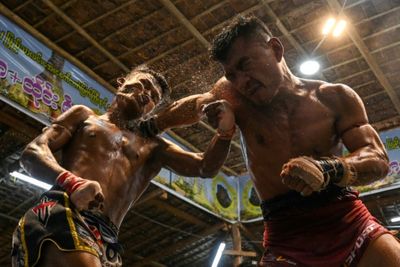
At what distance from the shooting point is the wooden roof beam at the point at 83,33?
6012 mm

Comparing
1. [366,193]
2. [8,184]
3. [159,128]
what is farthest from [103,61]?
[366,193]

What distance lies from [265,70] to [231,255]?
5988 mm

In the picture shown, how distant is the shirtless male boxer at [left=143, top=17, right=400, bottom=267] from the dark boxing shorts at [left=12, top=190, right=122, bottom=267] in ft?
2.96

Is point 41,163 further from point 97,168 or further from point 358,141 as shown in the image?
point 358,141

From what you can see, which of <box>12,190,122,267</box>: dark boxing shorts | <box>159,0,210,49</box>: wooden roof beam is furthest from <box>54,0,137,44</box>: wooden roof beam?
<box>12,190,122,267</box>: dark boxing shorts

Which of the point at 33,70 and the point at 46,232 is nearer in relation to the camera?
the point at 46,232

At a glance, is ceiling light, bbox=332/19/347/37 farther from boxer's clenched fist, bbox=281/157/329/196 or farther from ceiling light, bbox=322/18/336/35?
boxer's clenched fist, bbox=281/157/329/196

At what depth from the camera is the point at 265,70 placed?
2418 millimetres

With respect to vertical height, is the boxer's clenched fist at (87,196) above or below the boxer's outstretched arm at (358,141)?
below

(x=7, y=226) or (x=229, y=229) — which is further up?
(x=229, y=229)

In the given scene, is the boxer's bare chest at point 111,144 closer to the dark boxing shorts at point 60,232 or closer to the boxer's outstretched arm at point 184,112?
the boxer's outstretched arm at point 184,112

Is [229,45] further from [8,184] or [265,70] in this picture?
[8,184]

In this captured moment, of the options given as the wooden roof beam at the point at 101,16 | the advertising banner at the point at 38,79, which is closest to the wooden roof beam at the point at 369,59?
the wooden roof beam at the point at 101,16

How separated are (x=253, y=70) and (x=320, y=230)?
34.0 inches
